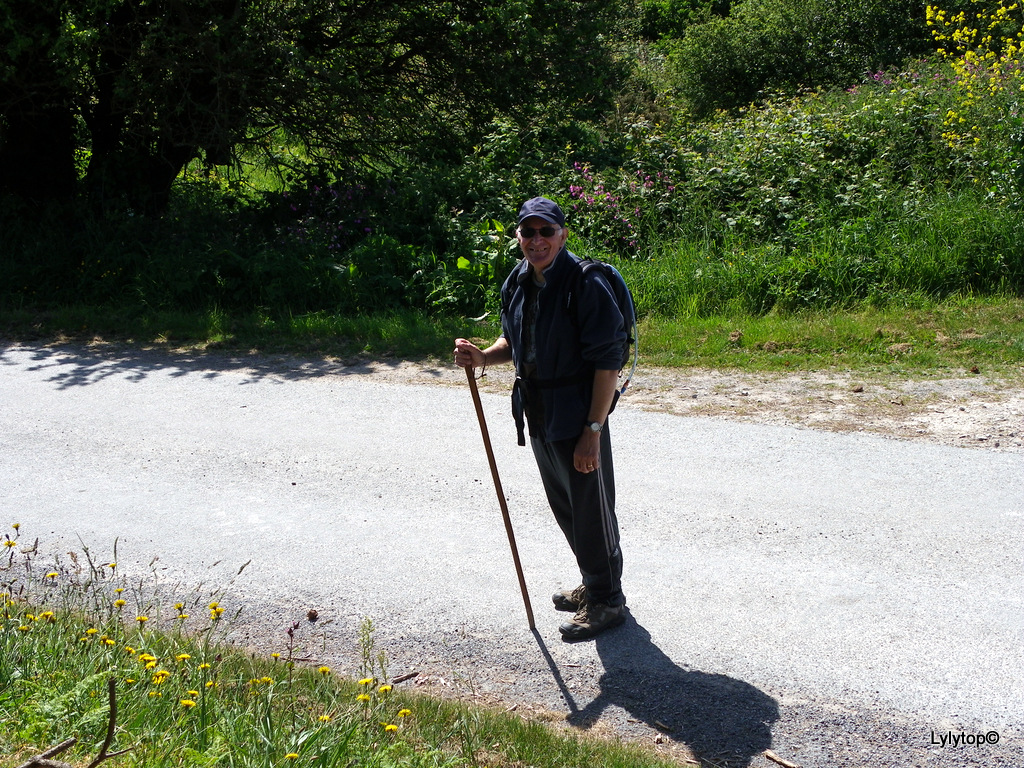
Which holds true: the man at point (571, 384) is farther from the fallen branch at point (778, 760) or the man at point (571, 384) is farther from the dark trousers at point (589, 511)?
the fallen branch at point (778, 760)

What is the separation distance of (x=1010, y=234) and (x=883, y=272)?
4.31 ft

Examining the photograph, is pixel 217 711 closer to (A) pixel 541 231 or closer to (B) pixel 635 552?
(A) pixel 541 231

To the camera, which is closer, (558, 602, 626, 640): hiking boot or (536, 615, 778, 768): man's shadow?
(536, 615, 778, 768): man's shadow

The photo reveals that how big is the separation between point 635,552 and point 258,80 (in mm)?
10036

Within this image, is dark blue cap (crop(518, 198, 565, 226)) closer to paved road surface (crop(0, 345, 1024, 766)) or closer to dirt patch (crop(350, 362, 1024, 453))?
paved road surface (crop(0, 345, 1024, 766))

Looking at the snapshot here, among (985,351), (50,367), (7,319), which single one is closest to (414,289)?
(50,367)

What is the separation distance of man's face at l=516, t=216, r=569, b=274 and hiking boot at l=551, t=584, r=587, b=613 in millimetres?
1560

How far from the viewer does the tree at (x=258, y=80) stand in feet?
40.2

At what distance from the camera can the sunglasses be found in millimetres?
4156

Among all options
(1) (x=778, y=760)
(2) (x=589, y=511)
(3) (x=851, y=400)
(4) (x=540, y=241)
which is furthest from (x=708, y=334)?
(1) (x=778, y=760)

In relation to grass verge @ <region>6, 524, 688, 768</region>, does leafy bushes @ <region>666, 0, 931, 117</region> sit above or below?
above

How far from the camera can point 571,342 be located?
13.8 ft

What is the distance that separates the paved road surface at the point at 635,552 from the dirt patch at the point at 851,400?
0.30m

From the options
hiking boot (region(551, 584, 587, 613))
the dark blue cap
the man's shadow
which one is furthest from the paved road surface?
the dark blue cap
